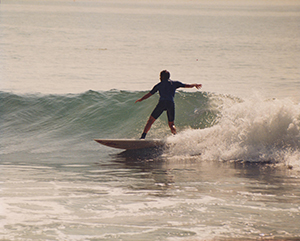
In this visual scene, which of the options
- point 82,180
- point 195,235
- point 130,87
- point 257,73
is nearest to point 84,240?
point 195,235

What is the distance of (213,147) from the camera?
9422 mm

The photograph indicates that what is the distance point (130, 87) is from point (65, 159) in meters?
16.5

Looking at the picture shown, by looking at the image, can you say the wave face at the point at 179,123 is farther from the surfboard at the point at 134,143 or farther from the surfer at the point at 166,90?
the surfer at the point at 166,90

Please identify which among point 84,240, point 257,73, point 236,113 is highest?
point 257,73

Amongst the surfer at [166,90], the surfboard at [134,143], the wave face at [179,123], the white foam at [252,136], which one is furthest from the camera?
the surfer at [166,90]

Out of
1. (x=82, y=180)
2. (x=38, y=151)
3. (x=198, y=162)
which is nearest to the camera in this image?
(x=82, y=180)

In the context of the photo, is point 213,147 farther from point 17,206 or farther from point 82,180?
point 17,206

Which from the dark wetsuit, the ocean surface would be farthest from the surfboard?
the dark wetsuit

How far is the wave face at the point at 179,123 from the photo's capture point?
9.04 metres

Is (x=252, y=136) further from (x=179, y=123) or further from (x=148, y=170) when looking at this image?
(x=179, y=123)

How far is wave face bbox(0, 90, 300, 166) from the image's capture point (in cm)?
904

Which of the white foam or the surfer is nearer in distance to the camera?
the white foam

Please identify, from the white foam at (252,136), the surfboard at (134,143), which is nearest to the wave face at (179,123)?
the white foam at (252,136)

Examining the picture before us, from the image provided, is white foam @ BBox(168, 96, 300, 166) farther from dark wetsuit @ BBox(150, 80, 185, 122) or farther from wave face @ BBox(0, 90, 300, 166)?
dark wetsuit @ BBox(150, 80, 185, 122)
